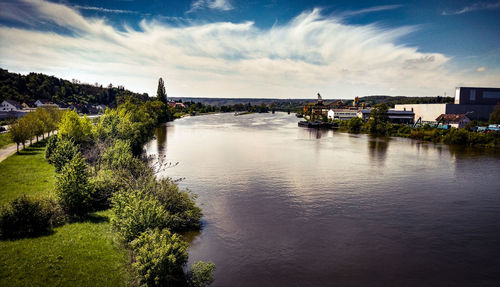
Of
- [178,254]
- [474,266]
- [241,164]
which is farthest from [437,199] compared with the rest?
[178,254]

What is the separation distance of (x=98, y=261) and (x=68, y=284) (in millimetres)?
1656

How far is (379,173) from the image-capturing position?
31.3 metres

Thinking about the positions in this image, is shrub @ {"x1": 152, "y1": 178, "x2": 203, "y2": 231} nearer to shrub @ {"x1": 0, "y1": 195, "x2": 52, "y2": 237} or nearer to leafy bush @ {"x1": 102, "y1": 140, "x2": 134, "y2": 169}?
leafy bush @ {"x1": 102, "y1": 140, "x2": 134, "y2": 169}

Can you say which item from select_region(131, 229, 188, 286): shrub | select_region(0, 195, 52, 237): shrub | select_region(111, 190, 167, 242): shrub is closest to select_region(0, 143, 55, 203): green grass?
select_region(0, 195, 52, 237): shrub

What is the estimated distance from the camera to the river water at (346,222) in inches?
532

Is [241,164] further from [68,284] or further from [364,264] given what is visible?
[68,284]

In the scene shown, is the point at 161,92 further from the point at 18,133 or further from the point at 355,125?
the point at 18,133

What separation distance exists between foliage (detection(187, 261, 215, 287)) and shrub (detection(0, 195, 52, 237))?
8413 millimetres

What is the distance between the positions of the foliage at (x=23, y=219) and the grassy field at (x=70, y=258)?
721mm

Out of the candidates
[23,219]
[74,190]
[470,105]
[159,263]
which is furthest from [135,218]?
[470,105]

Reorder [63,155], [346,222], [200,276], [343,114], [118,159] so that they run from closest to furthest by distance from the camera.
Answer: [200,276] < [346,222] < [118,159] < [63,155] < [343,114]

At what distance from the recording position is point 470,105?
8156 cm

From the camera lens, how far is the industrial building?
80.6 m

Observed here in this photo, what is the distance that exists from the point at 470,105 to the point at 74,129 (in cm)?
9758
